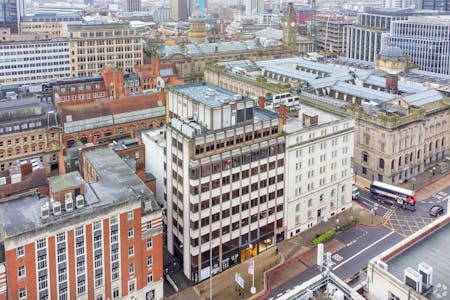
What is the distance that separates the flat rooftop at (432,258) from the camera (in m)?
53.4

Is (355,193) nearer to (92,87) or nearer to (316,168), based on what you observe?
(316,168)

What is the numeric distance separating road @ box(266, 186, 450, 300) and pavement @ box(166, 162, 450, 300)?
2.04 feet

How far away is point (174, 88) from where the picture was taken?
114 meters

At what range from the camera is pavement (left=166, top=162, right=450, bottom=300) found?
96.0 metres

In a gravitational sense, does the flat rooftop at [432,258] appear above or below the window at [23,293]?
above

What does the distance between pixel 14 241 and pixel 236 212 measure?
43314 mm

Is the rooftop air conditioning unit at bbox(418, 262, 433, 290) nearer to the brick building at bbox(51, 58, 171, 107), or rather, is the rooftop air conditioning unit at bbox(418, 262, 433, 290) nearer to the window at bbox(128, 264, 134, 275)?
the window at bbox(128, 264, 134, 275)

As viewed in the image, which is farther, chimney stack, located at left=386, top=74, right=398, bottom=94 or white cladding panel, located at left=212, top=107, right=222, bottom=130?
chimney stack, located at left=386, top=74, right=398, bottom=94

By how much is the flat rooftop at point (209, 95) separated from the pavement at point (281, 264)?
3401 cm

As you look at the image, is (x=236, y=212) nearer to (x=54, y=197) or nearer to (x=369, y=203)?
(x=54, y=197)

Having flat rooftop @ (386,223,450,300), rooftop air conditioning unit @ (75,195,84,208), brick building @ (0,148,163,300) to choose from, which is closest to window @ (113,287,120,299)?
brick building @ (0,148,163,300)

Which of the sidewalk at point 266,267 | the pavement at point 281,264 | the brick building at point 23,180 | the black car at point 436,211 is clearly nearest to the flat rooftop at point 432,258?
the pavement at point 281,264

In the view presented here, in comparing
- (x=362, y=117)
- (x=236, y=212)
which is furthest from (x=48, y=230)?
(x=362, y=117)

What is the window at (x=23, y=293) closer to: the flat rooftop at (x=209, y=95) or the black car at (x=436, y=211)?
the flat rooftop at (x=209, y=95)
